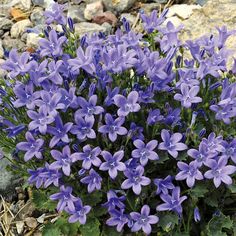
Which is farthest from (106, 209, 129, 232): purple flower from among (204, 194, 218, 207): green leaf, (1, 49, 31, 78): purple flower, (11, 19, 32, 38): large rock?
(11, 19, 32, 38): large rock

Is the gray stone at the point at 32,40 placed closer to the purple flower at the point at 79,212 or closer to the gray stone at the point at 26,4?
the gray stone at the point at 26,4

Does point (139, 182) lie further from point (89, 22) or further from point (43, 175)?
point (89, 22)

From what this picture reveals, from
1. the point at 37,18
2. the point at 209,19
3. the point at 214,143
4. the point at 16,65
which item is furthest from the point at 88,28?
the point at 214,143

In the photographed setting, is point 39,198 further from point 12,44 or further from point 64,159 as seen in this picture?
point 12,44

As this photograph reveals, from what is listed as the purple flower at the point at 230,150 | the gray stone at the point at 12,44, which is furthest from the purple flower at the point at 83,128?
the gray stone at the point at 12,44

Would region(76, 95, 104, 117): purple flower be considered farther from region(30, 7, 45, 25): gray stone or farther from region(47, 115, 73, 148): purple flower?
region(30, 7, 45, 25): gray stone

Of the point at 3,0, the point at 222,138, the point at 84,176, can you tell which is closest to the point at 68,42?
the point at 84,176
